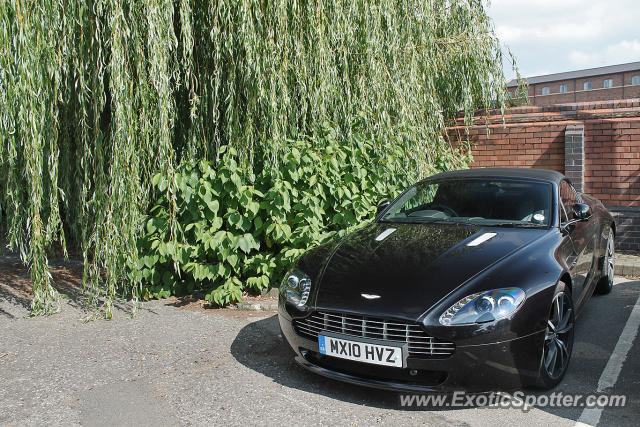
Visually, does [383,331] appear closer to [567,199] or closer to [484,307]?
[484,307]

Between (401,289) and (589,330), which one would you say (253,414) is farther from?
(589,330)

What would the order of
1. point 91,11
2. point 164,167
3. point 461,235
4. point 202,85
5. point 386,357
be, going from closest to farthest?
point 386,357 < point 461,235 < point 91,11 < point 164,167 < point 202,85

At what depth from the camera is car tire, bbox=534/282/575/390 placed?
350 cm

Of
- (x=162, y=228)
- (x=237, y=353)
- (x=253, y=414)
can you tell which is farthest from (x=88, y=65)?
(x=253, y=414)

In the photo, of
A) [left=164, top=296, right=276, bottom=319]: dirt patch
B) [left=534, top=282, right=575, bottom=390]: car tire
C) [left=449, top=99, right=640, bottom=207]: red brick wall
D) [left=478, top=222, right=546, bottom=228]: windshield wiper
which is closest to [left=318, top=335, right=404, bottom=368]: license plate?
[left=534, top=282, right=575, bottom=390]: car tire

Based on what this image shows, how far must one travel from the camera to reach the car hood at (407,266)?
3.38m

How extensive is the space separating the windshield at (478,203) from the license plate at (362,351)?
1.61 meters

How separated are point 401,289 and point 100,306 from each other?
3.75 metres

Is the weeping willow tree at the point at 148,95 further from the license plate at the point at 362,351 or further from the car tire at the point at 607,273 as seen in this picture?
the license plate at the point at 362,351

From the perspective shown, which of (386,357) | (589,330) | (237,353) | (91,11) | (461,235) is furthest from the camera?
(91,11)

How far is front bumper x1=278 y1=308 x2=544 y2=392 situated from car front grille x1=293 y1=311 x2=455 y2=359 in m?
0.05

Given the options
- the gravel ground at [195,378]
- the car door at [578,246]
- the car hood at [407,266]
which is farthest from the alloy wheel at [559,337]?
the car hood at [407,266]

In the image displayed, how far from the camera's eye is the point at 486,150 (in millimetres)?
9273

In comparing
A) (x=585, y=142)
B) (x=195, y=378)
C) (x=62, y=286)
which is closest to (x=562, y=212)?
(x=195, y=378)
